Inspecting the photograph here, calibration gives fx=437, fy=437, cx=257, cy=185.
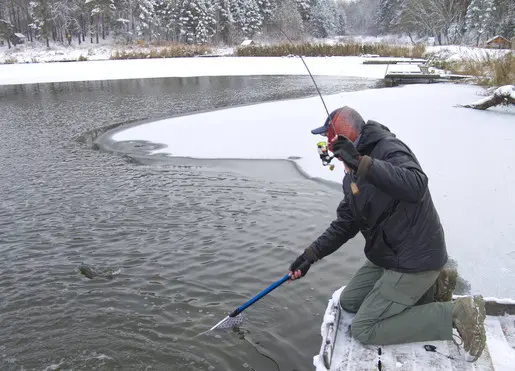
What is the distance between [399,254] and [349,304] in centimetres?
72

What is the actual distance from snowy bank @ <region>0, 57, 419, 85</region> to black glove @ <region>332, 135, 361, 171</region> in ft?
79.1

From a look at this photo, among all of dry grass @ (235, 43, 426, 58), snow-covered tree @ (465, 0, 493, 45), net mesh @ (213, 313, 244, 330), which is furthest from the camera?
snow-covered tree @ (465, 0, 493, 45)

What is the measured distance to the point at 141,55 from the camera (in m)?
41.1

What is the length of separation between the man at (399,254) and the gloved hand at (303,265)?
477 mm

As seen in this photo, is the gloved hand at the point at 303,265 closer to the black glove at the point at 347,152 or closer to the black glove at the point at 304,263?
the black glove at the point at 304,263

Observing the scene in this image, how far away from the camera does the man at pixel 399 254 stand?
2.82 meters

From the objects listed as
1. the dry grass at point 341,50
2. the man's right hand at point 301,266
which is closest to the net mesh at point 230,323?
the man's right hand at point 301,266

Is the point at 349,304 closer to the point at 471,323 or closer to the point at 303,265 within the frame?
the point at 303,265

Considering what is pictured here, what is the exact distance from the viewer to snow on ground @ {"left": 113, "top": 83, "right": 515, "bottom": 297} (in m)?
4.69

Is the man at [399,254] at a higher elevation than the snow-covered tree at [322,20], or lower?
lower

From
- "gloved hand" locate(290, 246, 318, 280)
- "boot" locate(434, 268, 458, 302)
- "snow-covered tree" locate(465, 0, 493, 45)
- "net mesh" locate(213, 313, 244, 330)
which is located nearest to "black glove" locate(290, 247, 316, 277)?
"gloved hand" locate(290, 246, 318, 280)

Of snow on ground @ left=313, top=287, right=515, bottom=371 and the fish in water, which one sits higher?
snow on ground @ left=313, top=287, right=515, bottom=371

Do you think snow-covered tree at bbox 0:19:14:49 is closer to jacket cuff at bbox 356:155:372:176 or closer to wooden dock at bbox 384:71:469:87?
wooden dock at bbox 384:71:469:87

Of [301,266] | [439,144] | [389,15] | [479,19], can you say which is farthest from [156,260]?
[389,15]
